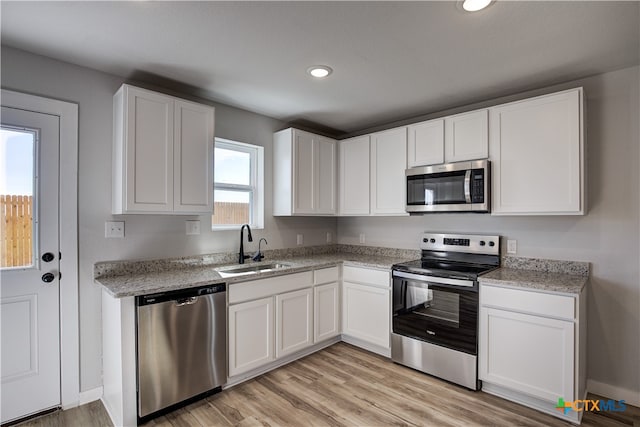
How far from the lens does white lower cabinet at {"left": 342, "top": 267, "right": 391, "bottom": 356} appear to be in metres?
3.05

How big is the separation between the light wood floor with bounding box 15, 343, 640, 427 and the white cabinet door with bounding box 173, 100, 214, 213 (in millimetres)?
1470

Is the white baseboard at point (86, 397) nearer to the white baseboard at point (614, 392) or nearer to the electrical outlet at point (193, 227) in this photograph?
the electrical outlet at point (193, 227)

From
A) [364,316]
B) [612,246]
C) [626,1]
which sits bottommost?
[364,316]

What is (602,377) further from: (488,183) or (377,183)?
(377,183)

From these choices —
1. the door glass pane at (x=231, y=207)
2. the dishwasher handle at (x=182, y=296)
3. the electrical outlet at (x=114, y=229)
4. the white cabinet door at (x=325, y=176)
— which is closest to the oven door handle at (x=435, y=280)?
the white cabinet door at (x=325, y=176)

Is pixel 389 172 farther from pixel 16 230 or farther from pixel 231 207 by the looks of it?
pixel 16 230

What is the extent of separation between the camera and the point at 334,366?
2900mm

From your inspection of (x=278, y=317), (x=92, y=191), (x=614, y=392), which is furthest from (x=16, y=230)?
(x=614, y=392)

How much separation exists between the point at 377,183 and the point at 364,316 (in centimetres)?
137

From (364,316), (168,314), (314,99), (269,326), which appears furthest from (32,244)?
(364,316)

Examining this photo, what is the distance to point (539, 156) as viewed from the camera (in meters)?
2.45

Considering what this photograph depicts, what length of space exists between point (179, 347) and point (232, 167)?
1.77 m

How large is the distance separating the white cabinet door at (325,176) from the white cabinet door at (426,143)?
949 mm

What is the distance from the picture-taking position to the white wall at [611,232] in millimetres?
2326
